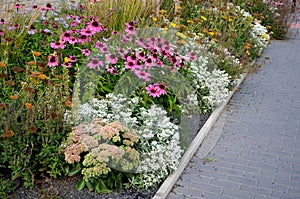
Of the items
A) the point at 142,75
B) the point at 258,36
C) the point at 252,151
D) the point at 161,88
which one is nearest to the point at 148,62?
the point at 142,75

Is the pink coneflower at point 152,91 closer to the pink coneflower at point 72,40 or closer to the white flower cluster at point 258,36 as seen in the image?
the pink coneflower at point 72,40

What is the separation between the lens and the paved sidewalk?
4.55 meters

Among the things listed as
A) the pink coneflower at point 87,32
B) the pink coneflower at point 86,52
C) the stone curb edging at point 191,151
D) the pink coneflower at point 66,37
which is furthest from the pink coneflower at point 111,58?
the stone curb edging at point 191,151

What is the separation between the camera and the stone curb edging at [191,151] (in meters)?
4.34

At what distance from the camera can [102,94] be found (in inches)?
209

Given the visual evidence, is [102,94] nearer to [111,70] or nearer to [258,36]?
[111,70]

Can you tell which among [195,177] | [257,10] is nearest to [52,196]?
[195,177]

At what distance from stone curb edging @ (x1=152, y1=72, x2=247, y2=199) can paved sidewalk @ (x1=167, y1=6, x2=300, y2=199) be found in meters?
0.06

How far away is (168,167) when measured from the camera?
4.62m

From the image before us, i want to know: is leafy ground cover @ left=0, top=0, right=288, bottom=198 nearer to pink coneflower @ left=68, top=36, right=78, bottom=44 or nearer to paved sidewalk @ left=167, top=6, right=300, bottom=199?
pink coneflower @ left=68, top=36, right=78, bottom=44

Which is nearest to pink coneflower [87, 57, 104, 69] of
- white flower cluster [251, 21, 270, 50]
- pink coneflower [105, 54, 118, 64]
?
pink coneflower [105, 54, 118, 64]

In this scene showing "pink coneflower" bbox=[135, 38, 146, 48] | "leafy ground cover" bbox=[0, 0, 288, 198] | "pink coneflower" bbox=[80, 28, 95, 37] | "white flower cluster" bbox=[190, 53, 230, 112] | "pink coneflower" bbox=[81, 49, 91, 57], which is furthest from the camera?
"white flower cluster" bbox=[190, 53, 230, 112]

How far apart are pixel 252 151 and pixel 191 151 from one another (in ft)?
2.57

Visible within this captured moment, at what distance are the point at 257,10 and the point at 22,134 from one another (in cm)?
895
